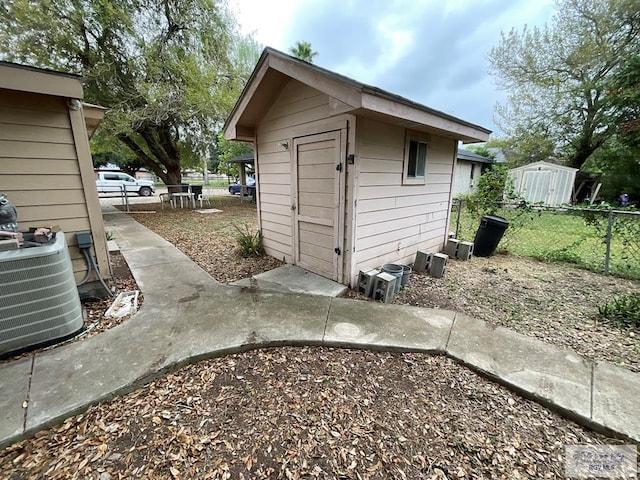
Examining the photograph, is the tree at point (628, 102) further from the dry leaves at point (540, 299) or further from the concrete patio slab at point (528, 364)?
the concrete patio slab at point (528, 364)

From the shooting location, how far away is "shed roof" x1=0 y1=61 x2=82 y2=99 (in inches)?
86.7

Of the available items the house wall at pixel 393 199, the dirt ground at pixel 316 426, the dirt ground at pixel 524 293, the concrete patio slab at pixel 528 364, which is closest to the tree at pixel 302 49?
the house wall at pixel 393 199

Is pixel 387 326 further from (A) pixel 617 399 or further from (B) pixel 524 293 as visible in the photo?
(B) pixel 524 293

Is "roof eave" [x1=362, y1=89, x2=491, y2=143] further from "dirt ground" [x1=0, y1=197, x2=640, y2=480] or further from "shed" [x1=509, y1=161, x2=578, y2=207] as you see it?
"shed" [x1=509, y1=161, x2=578, y2=207]

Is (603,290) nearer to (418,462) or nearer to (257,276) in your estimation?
(418,462)

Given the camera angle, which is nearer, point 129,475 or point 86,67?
point 129,475

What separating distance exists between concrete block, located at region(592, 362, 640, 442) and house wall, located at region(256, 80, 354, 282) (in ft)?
7.79

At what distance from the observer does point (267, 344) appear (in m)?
2.36

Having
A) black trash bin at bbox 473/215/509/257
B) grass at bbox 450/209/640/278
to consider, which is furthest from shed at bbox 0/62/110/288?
grass at bbox 450/209/640/278

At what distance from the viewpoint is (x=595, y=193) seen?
12.9 metres

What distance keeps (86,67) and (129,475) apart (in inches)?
491

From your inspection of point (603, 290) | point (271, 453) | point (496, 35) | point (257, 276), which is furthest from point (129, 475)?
point (496, 35)

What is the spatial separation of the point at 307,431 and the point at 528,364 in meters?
1.82

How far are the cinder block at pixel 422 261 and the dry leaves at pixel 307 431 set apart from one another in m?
2.45
